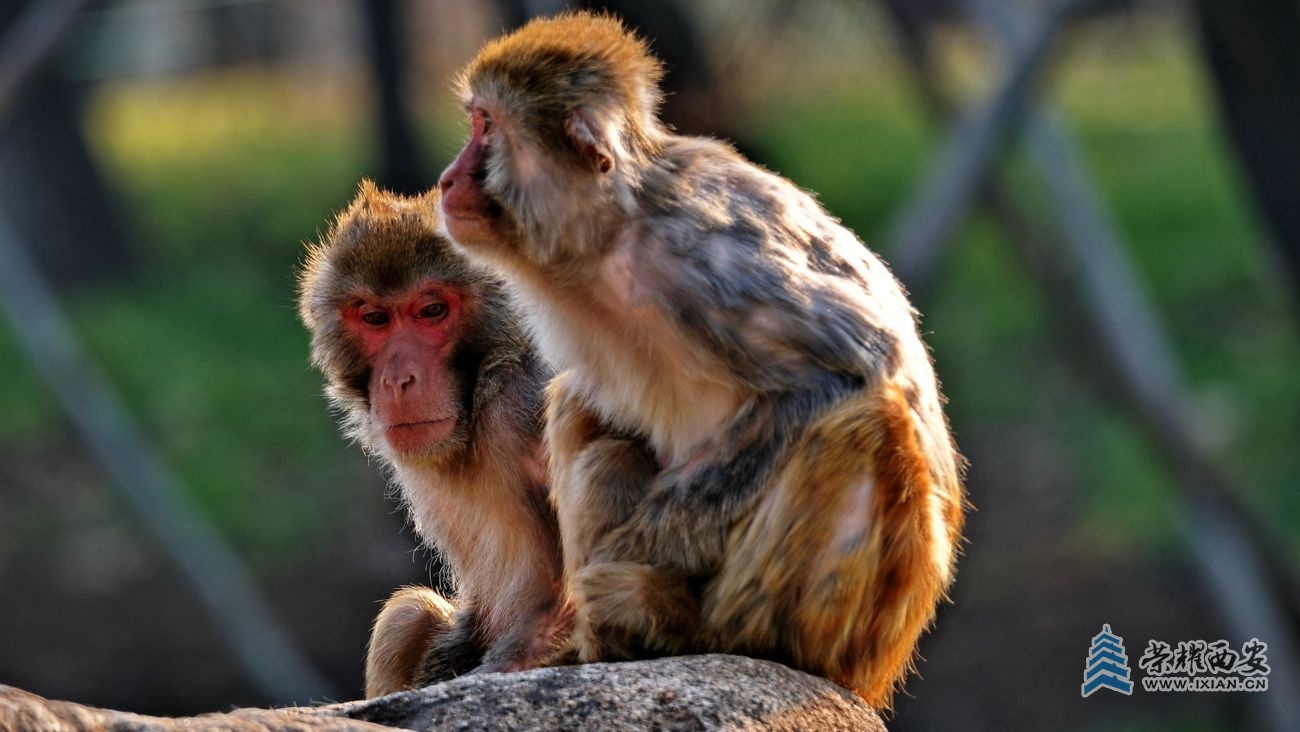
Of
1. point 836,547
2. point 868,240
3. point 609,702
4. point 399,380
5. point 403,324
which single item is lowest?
point 868,240

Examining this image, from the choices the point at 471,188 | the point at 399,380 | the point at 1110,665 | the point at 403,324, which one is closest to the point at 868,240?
the point at 1110,665

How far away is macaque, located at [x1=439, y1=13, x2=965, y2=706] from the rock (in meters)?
0.16

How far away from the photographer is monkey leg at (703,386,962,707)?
160 inches

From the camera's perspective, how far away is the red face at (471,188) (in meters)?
4.31

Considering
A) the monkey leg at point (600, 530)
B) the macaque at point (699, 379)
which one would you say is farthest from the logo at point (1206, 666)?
the monkey leg at point (600, 530)

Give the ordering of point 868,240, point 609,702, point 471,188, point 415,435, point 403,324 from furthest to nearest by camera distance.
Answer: point 868,240
point 403,324
point 415,435
point 471,188
point 609,702

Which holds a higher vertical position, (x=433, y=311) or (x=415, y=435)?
(x=433, y=311)

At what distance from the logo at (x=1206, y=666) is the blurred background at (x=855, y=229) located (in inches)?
16.8

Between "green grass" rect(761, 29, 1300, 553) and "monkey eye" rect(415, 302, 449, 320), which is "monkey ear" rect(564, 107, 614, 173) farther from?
"green grass" rect(761, 29, 1300, 553)

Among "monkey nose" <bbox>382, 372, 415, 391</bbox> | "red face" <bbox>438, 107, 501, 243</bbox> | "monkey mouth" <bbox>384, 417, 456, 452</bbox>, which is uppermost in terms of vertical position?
"red face" <bbox>438, 107, 501, 243</bbox>

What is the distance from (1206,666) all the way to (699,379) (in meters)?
5.44

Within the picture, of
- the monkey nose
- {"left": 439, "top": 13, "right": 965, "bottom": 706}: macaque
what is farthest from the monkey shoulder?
the monkey nose

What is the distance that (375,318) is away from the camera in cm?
478

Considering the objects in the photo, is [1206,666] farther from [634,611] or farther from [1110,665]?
[634,611]
